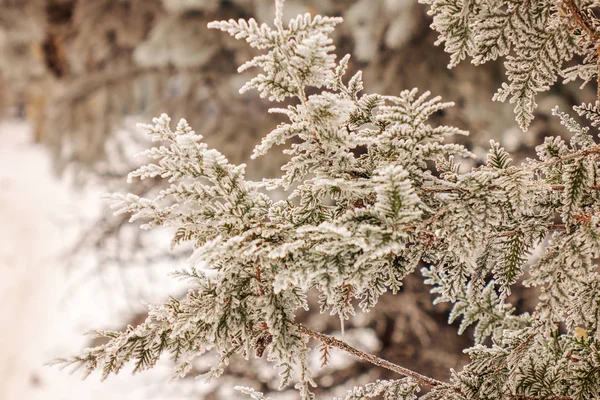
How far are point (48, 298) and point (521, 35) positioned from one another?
5129 mm

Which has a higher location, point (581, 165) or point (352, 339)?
point (352, 339)

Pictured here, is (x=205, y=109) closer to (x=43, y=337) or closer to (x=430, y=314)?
(x=430, y=314)

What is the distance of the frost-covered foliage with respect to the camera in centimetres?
76

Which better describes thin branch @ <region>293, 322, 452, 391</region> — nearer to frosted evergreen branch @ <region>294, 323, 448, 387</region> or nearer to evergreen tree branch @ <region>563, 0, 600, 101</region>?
frosted evergreen branch @ <region>294, 323, 448, 387</region>

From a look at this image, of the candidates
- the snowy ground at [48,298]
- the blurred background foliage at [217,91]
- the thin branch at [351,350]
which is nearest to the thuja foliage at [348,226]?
the thin branch at [351,350]

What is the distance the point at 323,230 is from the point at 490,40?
0.40 metres

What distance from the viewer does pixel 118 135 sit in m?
3.73

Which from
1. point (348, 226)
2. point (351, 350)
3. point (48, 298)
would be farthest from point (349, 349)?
point (48, 298)

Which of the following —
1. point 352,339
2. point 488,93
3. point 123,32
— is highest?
point 123,32

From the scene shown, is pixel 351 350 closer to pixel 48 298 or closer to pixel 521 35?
pixel 521 35

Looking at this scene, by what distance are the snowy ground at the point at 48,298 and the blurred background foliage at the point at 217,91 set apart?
582 millimetres

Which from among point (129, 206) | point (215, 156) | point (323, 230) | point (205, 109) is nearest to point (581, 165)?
point (323, 230)

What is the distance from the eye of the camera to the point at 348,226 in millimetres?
701

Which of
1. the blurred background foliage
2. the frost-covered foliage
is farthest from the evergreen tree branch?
the blurred background foliage
